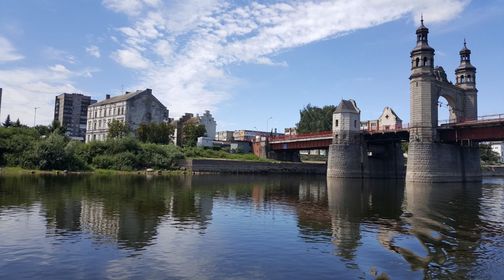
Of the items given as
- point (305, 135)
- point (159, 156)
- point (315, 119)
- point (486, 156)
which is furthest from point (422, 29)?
point (486, 156)

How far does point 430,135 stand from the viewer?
76062mm

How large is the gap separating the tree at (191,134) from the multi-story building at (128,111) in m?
12.2

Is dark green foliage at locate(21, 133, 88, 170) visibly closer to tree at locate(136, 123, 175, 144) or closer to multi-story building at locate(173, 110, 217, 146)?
tree at locate(136, 123, 175, 144)

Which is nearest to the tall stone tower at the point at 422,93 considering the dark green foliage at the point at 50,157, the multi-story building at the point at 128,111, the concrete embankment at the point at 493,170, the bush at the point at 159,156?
the bush at the point at 159,156

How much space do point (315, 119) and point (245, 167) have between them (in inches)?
2462

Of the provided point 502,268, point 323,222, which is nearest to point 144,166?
point 323,222

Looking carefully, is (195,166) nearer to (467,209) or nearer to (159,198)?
(159,198)

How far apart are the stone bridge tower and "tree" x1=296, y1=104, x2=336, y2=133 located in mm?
63758

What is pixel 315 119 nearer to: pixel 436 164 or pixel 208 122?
pixel 208 122

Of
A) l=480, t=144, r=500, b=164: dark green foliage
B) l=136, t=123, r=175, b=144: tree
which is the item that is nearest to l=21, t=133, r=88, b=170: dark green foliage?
l=136, t=123, r=175, b=144: tree

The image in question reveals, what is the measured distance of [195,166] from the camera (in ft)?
285

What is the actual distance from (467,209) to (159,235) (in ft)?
89.7

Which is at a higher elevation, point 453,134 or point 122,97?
point 122,97

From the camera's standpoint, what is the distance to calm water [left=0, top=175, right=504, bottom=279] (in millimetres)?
15078
